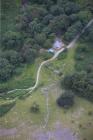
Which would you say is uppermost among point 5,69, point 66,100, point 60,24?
point 60,24

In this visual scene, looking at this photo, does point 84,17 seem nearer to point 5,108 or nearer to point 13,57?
point 13,57

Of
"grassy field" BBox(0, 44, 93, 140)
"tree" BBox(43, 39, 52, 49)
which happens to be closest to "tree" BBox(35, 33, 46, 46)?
"tree" BBox(43, 39, 52, 49)

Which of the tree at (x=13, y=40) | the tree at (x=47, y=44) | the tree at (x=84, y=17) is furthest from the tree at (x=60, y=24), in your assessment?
the tree at (x=13, y=40)

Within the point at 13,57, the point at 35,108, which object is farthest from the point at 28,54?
the point at 35,108

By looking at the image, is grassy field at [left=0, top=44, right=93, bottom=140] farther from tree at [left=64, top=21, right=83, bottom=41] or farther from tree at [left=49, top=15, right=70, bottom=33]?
tree at [left=49, top=15, right=70, bottom=33]

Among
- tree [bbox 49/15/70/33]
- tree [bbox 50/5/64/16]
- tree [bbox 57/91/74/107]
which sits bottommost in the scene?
tree [bbox 57/91/74/107]

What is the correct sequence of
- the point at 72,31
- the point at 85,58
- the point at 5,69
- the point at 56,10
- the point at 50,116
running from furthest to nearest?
the point at 56,10, the point at 72,31, the point at 85,58, the point at 5,69, the point at 50,116

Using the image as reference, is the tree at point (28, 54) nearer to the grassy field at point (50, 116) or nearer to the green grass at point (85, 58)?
the grassy field at point (50, 116)

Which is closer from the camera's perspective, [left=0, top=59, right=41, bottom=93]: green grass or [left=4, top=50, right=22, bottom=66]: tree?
[left=0, top=59, right=41, bottom=93]: green grass

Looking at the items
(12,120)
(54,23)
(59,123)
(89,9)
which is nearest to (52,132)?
(59,123)

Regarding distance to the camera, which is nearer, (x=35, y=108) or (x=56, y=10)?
(x=35, y=108)
